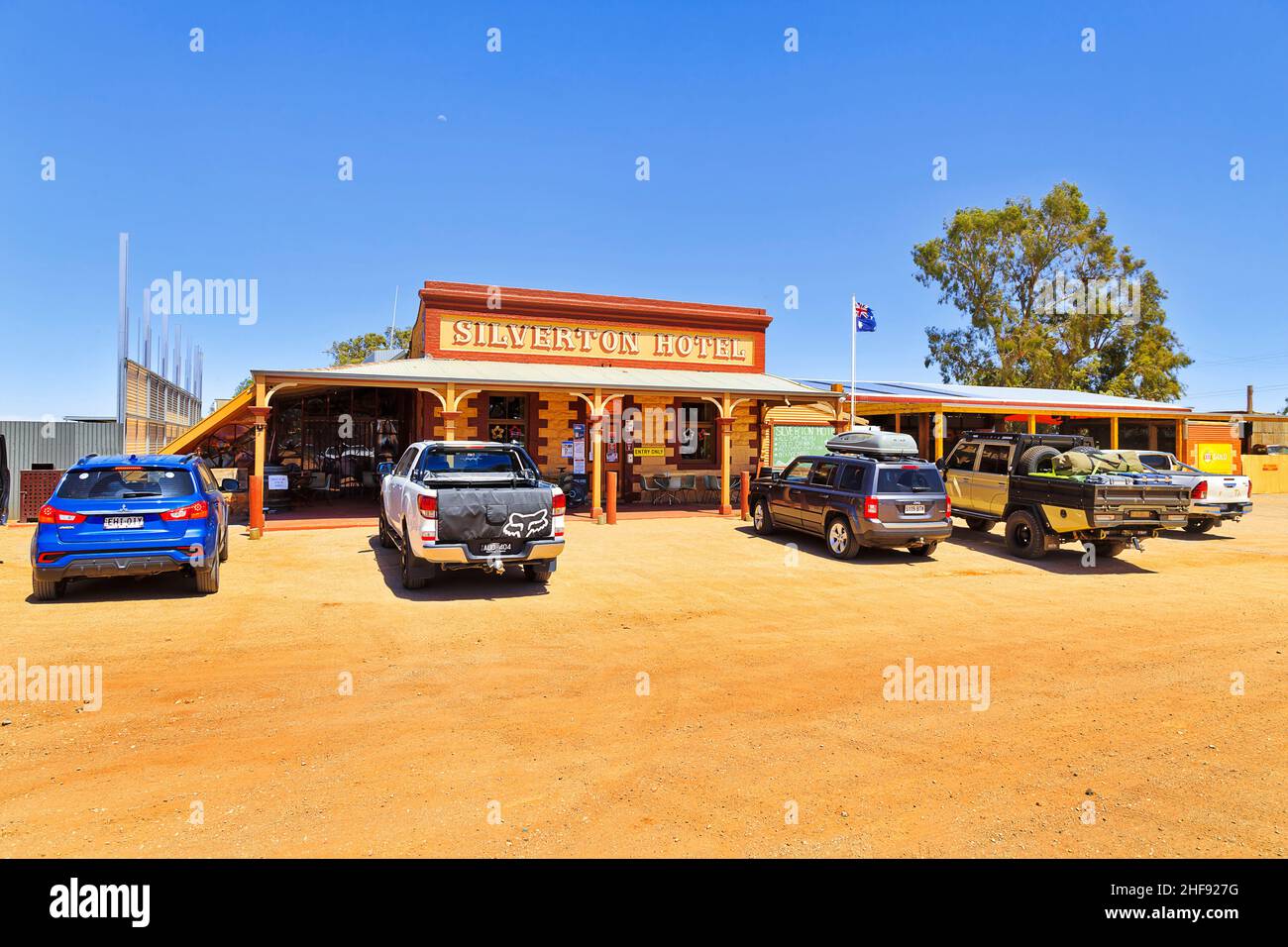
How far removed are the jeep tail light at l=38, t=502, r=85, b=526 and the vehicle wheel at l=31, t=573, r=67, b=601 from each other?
26.8 inches

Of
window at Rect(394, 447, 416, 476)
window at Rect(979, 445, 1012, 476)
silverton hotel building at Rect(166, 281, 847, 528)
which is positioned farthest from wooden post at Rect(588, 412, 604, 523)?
window at Rect(979, 445, 1012, 476)

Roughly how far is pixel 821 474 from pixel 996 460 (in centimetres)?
361

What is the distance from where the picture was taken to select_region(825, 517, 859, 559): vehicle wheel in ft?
40.0

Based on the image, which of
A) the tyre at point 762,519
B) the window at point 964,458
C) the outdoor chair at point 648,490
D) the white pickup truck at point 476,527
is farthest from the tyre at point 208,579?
the window at point 964,458

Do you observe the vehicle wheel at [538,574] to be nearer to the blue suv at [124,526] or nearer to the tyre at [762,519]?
the blue suv at [124,526]

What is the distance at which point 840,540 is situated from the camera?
12.5 meters

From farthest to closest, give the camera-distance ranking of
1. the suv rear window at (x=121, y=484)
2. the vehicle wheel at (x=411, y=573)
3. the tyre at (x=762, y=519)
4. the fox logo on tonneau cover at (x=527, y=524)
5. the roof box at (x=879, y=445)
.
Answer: the tyre at (x=762, y=519) < the roof box at (x=879, y=445) < the vehicle wheel at (x=411, y=573) < the fox logo on tonneau cover at (x=527, y=524) < the suv rear window at (x=121, y=484)

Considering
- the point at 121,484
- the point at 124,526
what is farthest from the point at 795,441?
the point at 124,526

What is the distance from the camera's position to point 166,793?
3859 mm

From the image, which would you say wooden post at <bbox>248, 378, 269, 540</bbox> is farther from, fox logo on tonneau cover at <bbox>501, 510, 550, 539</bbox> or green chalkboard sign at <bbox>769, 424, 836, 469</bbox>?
green chalkboard sign at <bbox>769, 424, 836, 469</bbox>

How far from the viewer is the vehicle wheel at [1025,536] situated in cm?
1227

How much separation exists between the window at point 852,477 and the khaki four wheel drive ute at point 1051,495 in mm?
3120
